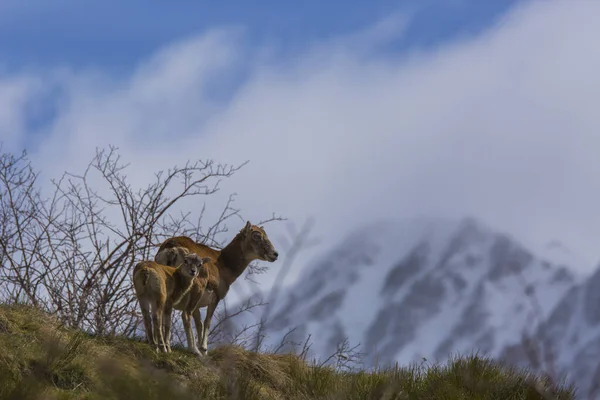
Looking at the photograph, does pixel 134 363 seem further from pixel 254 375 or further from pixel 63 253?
pixel 63 253

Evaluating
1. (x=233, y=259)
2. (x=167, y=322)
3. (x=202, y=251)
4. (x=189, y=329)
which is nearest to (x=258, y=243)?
(x=233, y=259)

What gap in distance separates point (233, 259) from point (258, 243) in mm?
375

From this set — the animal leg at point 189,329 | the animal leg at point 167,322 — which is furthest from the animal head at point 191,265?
the animal leg at point 189,329

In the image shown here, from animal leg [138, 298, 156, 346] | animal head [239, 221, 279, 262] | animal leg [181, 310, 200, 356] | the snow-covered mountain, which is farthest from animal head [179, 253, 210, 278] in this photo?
the snow-covered mountain

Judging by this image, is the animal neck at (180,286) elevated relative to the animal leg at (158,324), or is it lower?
elevated

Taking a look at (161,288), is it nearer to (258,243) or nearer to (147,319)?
(147,319)

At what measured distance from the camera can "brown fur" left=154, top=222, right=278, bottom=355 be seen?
32.5 feet

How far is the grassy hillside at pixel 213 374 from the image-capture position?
26.9 ft

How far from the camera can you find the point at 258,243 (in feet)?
36.0

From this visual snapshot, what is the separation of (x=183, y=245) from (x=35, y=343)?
2.24 m

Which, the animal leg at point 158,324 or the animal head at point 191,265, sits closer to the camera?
the animal leg at point 158,324

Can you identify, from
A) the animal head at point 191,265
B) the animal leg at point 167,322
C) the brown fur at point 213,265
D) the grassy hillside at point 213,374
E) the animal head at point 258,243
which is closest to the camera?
the grassy hillside at point 213,374

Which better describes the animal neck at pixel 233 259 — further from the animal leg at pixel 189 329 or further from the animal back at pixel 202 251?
the animal leg at pixel 189 329

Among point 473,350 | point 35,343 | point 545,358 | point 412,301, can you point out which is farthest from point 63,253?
point 545,358
